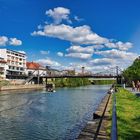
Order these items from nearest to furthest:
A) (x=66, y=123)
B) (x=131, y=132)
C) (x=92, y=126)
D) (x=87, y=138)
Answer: (x=87, y=138)
(x=131, y=132)
(x=92, y=126)
(x=66, y=123)

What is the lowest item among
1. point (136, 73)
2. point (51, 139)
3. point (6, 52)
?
point (51, 139)

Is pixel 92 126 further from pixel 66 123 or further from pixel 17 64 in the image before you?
pixel 17 64

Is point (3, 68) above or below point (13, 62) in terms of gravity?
below

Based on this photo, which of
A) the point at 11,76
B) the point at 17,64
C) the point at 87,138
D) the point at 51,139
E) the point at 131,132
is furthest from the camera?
the point at 17,64

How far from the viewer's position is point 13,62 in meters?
185

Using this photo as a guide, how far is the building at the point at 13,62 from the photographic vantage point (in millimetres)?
176587

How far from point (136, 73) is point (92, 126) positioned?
101469 mm

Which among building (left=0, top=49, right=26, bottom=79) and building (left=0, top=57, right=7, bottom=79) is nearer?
building (left=0, top=57, right=7, bottom=79)

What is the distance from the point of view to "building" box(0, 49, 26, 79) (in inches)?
6952

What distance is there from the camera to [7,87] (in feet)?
404

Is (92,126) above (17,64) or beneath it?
beneath

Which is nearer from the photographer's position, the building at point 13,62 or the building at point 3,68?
the building at point 3,68

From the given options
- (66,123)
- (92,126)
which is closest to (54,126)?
(66,123)

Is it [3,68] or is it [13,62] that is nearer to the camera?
[3,68]
